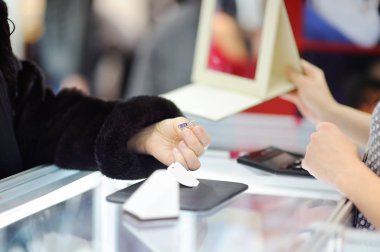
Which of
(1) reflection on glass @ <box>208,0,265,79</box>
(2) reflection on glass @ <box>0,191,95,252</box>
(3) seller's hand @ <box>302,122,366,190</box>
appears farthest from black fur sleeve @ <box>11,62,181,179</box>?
(1) reflection on glass @ <box>208,0,265,79</box>

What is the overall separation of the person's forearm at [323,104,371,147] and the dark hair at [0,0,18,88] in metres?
0.70

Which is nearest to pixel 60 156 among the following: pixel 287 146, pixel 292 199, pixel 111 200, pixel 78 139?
pixel 78 139

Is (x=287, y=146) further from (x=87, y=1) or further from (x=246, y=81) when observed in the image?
(x=87, y=1)

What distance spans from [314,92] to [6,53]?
694 millimetres

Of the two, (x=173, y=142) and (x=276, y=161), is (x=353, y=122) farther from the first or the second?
(x=173, y=142)

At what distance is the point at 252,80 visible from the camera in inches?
55.1

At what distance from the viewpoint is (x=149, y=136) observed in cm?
108

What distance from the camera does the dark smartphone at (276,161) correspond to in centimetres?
114

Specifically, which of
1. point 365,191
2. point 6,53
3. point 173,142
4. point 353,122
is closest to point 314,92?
point 353,122

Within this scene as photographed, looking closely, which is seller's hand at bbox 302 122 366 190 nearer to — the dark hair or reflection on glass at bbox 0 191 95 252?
reflection on glass at bbox 0 191 95 252

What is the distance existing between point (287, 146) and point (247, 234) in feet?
2.75

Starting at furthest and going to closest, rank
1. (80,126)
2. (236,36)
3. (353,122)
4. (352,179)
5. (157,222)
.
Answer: (236,36)
(353,122)
(80,126)
(352,179)
(157,222)

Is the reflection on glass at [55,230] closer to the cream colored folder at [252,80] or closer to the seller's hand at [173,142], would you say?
the seller's hand at [173,142]

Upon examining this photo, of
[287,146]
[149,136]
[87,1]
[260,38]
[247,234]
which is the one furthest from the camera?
[87,1]
